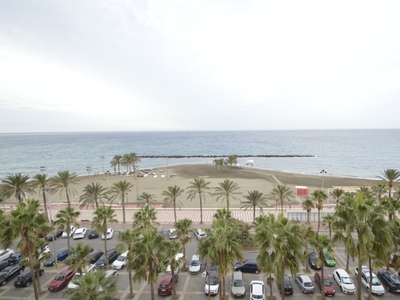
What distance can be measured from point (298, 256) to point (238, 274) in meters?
9.53

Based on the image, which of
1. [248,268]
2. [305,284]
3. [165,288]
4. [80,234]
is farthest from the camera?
[80,234]

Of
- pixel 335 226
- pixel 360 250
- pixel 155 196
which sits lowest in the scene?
pixel 155 196

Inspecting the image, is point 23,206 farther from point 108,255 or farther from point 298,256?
point 298,256

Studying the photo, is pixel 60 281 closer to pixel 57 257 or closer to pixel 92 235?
pixel 57 257

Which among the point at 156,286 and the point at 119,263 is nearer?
the point at 156,286

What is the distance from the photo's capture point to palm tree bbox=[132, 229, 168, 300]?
1568 centimetres

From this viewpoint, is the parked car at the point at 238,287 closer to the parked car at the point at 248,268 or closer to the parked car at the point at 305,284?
the parked car at the point at 248,268

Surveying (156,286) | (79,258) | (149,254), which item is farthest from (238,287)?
(79,258)

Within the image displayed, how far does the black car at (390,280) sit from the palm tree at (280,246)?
12757mm

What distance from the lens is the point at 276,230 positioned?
14.0m

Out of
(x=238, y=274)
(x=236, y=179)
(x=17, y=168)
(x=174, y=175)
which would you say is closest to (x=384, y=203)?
(x=238, y=274)

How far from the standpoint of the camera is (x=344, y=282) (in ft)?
67.6

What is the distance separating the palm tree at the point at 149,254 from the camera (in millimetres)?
15680

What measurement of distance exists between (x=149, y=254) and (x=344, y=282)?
16.8 meters
